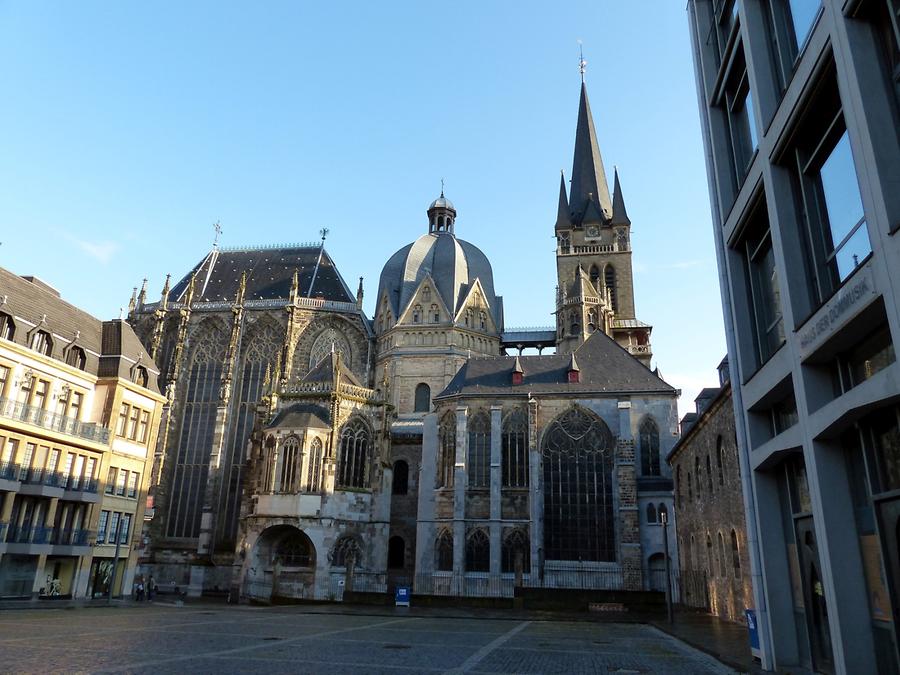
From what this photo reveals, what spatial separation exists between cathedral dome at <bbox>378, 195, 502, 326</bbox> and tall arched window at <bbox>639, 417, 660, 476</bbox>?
701 inches

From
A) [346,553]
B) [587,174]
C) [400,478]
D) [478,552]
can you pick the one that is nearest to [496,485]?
[478,552]

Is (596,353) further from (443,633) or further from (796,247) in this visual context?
(796,247)

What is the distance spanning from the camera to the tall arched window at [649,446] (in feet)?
113

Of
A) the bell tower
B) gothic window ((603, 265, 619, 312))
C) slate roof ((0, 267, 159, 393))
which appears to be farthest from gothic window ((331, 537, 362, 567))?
gothic window ((603, 265, 619, 312))

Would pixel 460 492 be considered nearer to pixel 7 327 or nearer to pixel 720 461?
pixel 720 461

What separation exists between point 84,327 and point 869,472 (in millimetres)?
33713

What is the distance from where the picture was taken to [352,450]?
3606 centimetres


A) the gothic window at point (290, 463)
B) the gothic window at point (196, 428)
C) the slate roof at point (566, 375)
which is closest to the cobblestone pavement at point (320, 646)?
the gothic window at point (290, 463)

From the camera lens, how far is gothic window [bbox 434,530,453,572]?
113 feet

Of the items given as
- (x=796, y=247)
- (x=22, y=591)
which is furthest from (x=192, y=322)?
(x=796, y=247)

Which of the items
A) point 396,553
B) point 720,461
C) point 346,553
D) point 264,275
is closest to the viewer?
point 720,461

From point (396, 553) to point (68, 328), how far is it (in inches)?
840

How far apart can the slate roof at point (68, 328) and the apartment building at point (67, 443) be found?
58 millimetres

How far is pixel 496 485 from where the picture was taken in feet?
114
